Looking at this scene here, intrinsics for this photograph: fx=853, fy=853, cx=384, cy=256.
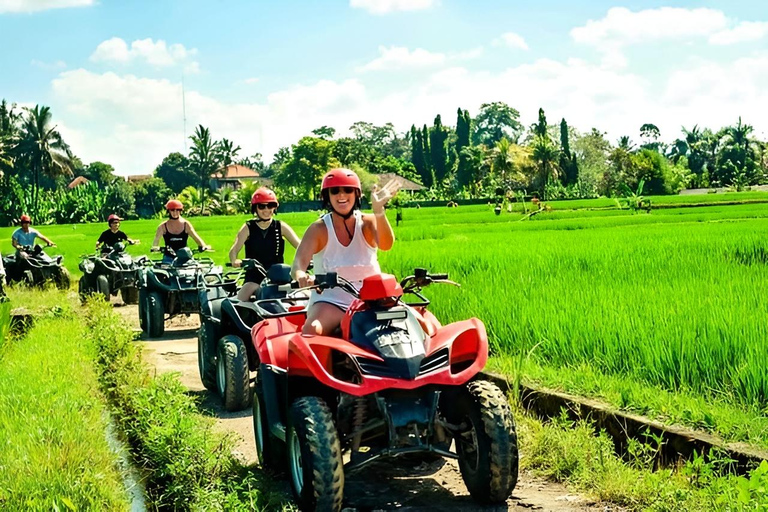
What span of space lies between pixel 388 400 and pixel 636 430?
1.55 m

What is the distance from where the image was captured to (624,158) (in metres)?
68.4

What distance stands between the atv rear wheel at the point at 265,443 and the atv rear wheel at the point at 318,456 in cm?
71

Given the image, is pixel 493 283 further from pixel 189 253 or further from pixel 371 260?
pixel 371 260

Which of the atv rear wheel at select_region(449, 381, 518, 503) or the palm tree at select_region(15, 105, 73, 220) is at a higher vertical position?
the palm tree at select_region(15, 105, 73, 220)

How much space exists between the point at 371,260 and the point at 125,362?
140 inches

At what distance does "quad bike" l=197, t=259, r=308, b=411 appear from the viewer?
6.44m

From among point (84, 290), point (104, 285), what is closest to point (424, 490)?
point (104, 285)

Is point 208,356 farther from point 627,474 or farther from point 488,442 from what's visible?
point 627,474

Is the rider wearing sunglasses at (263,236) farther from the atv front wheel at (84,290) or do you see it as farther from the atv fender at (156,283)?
the atv front wheel at (84,290)

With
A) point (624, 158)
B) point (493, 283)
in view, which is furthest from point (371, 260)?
point (624, 158)

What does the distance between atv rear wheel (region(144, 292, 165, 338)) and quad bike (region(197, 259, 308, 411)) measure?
2.90m

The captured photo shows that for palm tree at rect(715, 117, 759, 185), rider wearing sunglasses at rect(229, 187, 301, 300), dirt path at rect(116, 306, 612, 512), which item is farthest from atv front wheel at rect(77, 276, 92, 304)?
palm tree at rect(715, 117, 759, 185)

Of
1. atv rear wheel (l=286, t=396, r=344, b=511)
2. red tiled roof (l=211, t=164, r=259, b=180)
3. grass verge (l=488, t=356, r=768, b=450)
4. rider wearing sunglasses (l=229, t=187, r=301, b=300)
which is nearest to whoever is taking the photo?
atv rear wheel (l=286, t=396, r=344, b=511)

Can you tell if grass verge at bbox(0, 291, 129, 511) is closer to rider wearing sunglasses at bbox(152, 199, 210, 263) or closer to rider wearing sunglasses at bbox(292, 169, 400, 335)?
rider wearing sunglasses at bbox(292, 169, 400, 335)
